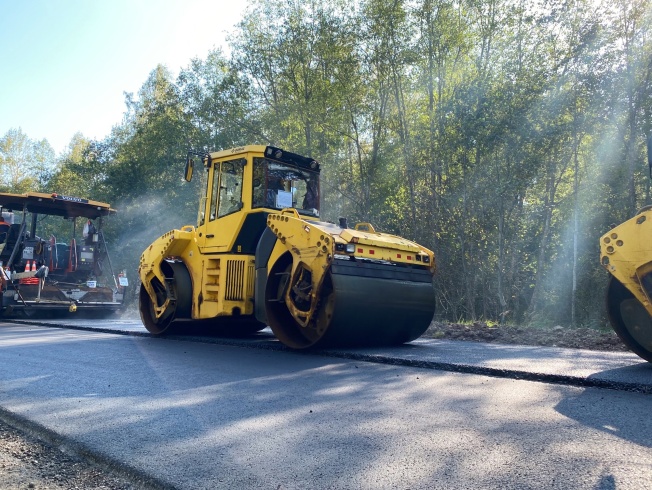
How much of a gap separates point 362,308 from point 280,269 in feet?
3.87

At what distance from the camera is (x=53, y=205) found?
45.1 ft

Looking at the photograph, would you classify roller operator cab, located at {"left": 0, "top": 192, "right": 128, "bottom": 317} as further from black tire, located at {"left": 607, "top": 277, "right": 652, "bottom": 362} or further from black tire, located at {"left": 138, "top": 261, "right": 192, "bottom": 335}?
black tire, located at {"left": 607, "top": 277, "right": 652, "bottom": 362}

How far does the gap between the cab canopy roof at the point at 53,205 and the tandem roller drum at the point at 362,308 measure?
339 inches

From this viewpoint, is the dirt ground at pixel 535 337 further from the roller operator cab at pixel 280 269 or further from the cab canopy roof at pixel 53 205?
the cab canopy roof at pixel 53 205

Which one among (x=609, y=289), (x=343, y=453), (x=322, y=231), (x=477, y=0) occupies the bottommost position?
(x=343, y=453)

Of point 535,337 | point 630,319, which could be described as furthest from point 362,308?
point 535,337

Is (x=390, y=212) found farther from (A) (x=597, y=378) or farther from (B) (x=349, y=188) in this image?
(A) (x=597, y=378)

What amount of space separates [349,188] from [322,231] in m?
15.9

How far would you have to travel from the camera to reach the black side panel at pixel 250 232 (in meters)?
7.54

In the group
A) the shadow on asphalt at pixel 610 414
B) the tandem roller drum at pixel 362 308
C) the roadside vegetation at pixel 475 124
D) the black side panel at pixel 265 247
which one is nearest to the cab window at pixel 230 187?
the black side panel at pixel 265 247

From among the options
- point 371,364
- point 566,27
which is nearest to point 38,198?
point 371,364

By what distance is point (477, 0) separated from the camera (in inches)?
669

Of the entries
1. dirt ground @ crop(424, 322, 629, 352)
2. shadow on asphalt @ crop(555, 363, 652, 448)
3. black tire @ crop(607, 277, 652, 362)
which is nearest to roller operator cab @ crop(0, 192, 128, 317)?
dirt ground @ crop(424, 322, 629, 352)

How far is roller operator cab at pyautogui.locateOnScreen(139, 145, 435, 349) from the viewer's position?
611 centimetres
